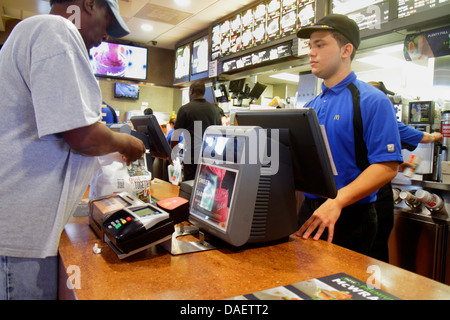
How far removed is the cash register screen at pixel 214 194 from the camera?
1100 mm

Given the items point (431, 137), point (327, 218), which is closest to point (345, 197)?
point (327, 218)

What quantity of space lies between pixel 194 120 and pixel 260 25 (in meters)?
1.66

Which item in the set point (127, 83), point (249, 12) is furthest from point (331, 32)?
point (127, 83)

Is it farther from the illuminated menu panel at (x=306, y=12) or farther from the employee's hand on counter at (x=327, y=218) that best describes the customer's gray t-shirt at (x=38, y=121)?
the illuminated menu panel at (x=306, y=12)

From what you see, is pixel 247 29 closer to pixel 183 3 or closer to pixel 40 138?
pixel 183 3

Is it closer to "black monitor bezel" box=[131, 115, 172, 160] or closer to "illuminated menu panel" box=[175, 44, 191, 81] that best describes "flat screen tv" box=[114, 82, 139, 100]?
"illuminated menu panel" box=[175, 44, 191, 81]

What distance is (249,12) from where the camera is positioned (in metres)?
4.60

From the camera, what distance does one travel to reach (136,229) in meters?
1.00

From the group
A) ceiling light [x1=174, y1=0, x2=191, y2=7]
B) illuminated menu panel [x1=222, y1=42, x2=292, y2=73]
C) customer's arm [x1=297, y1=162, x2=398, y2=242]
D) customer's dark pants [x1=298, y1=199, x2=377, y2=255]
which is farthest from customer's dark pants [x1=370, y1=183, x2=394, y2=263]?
ceiling light [x1=174, y1=0, x2=191, y2=7]

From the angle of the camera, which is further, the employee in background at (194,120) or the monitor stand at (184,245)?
the employee in background at (194,120)

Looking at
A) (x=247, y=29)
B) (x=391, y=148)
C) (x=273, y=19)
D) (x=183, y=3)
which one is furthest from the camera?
(x=183, y=3)

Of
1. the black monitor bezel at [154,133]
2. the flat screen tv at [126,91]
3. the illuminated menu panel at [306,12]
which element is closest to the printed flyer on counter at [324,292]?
the black monitor bezel at [154,133]

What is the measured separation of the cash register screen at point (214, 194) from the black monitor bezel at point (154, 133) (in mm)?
486
